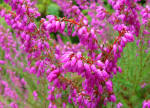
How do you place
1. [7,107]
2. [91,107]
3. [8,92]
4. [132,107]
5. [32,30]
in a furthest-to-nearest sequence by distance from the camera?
[8,92] → [7,107] → [132,107] → [32,30] → [91,107]

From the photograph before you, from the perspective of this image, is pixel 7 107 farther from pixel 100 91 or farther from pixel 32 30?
pixel 100 91

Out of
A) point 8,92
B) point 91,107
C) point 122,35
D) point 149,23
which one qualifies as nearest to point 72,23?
point 122,35

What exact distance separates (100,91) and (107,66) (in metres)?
0.19

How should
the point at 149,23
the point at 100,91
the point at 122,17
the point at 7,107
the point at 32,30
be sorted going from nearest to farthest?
the point at 100,91 < the point at 32,30 < the point at 122,17 < the point at 149,23 < the point at 7,107

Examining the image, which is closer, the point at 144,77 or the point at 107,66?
the point at 107,66

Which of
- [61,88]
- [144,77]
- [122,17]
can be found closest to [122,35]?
[122,17]

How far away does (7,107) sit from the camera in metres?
3.27

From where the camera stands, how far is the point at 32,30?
1.87 meters

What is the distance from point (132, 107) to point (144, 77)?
22.9 inches

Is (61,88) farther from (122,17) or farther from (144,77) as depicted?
(144,77)

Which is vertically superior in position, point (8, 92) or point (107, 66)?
point (107, 66)

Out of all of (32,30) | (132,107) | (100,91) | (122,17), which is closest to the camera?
(100,91)

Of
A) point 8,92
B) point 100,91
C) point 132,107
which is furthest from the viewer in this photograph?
point 8,92

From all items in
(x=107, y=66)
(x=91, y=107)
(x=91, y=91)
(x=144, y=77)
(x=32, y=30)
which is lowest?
(x=144, y=77)
